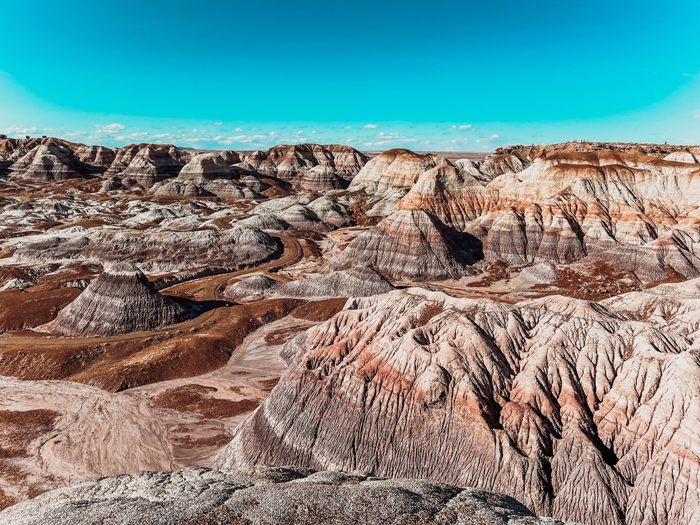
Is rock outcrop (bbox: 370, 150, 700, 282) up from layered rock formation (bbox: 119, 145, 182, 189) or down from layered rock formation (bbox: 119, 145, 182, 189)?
down

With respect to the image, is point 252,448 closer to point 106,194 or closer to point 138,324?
point 138,324

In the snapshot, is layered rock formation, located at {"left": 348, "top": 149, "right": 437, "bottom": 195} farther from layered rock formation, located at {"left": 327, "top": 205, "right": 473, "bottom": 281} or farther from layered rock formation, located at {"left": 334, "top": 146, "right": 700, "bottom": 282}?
layered rock formation, located at {"left": 327, "top": 205, "right": 473, "bottom": 281}

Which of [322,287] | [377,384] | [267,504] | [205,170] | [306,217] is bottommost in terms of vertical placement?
[322,287]

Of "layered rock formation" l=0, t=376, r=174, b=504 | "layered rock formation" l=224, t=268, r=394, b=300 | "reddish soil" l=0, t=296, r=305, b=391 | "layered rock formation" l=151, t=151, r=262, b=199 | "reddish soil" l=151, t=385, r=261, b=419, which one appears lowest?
"layered rock formation" l=0, t=376, r=174, b=504

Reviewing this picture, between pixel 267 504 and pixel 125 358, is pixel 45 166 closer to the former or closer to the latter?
pixel 125 358

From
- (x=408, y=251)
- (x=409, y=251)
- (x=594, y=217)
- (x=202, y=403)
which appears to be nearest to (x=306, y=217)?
(x=408, y=251)

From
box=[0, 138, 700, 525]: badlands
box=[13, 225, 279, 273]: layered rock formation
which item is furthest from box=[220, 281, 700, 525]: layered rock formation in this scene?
box=[13, 225, 279, 273]: layered rock formation
